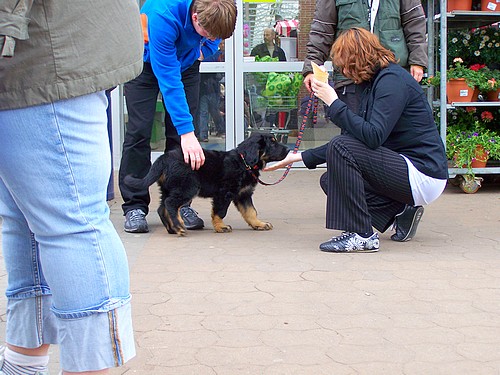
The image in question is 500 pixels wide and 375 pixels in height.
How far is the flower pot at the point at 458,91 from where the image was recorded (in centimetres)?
678

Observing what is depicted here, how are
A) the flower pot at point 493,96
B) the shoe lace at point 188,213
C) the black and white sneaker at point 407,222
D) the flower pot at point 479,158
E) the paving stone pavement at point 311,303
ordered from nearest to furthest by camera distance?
the paving stone pavement at point 311,303 < the black and white sneaker at point 407,222 < the shoe lace at point 188,213 < the flower pot at point 479,158 < the flower pot at point 493,96

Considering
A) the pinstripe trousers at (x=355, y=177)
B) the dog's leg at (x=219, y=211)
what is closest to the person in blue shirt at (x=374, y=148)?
the pinstripe trousers at (x=355, y=177)

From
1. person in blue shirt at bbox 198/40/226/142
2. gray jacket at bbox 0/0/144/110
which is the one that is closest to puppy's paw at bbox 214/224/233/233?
person in blue shirt at bbox 198/40/226/142

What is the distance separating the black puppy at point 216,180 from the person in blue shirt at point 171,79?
12 cm

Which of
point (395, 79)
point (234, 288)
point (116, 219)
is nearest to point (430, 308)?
point (234, 288)

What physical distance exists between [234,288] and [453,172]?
3585mm

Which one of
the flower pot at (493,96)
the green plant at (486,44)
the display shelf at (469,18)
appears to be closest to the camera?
the display shelf at (469,18)

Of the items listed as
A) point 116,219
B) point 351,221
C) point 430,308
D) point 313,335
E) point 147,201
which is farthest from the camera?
point 116,219

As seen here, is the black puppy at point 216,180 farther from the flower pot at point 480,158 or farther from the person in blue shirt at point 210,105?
the person in blue shirt at point 210,105

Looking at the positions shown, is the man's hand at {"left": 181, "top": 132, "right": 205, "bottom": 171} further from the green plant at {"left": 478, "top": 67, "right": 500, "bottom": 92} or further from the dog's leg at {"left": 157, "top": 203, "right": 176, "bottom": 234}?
the green plant at {"left": 478, "top": 67, "right": 500, "bottom": 92}

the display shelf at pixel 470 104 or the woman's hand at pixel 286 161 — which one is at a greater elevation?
the display shelf at pixel 470 104

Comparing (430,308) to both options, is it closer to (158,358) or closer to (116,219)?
(158,358)

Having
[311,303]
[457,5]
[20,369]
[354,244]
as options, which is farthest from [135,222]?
[457,5]

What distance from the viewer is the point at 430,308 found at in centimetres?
352
